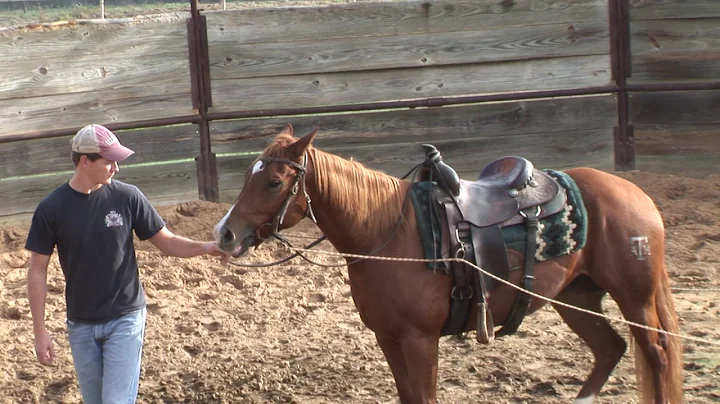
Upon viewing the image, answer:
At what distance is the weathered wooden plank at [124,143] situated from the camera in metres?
8.09

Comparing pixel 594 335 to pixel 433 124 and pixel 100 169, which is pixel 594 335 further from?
pixel 433 124

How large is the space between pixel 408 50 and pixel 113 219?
550 centimetres

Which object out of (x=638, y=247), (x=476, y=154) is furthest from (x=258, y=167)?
(x=476, y=154)

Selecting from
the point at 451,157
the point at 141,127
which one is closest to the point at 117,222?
the point at 141,127

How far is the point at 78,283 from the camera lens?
376cm

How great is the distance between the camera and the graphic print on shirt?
375 cm

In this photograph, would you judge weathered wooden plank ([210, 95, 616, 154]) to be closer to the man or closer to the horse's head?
the horse's head

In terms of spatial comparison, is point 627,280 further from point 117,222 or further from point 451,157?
point 451,157

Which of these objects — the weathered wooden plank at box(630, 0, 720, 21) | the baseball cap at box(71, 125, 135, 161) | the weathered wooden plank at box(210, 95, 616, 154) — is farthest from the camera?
the weathered wooden plank at box(630, 0, 720, 21)

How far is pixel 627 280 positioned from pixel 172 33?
5376mm

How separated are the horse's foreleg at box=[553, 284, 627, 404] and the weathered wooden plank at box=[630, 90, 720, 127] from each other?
4.63 meters

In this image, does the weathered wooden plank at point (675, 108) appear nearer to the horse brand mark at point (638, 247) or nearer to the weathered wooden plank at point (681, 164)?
the weathered wooden plank at point (681, 164)

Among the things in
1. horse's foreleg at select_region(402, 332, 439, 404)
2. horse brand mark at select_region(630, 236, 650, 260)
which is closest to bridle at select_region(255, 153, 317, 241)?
horse's foreleg at select_region(402, 332, 439, 404)

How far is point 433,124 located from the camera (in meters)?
8.87
